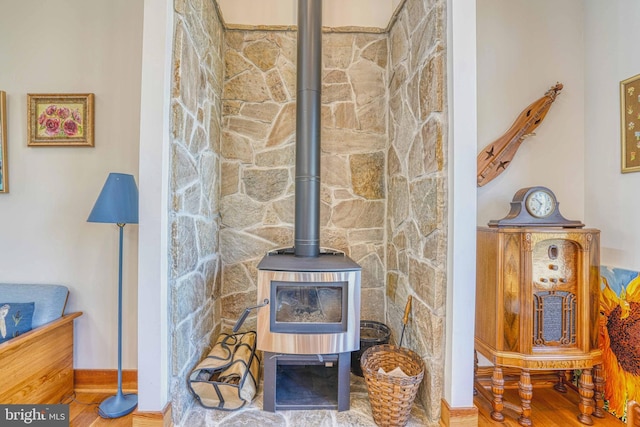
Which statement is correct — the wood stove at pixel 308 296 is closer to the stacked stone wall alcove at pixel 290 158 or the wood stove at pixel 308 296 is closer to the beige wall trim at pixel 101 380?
the stacked stone wall alcove at pixel 290 158

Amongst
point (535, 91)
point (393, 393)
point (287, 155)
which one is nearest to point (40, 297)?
point (287, 155)

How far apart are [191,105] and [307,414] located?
1819mm

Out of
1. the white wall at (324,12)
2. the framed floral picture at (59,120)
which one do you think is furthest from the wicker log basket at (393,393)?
the white wall at (324,12)

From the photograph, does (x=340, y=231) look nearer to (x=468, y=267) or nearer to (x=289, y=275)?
(x=289, y=275)

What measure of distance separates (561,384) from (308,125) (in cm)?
241

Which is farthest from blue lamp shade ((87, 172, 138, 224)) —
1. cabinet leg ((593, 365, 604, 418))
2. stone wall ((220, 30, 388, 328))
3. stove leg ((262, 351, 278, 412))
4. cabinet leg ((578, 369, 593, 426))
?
cabinet leg ((593, 365, 604, 418))

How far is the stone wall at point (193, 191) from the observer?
1522 millimetres

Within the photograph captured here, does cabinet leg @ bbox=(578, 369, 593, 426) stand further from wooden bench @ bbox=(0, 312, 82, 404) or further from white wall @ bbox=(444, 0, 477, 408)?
wooden bench @ bbox=(0, 312, 82, 404)

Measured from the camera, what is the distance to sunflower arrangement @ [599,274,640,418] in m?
1.68

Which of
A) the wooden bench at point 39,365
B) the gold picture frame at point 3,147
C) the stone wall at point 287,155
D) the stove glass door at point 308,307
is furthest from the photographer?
the stone wall at point 287,155

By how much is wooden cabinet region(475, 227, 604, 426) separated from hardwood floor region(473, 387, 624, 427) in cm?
5

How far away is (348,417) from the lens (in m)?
1.66

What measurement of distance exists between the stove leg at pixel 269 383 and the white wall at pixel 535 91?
1646mm

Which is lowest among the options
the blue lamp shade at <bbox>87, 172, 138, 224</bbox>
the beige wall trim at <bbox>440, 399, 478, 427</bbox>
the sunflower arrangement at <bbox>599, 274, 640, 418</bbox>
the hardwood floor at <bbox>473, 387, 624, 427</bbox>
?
the hardwood floor at <bbox>473, 387, 624, 427</bbox>
